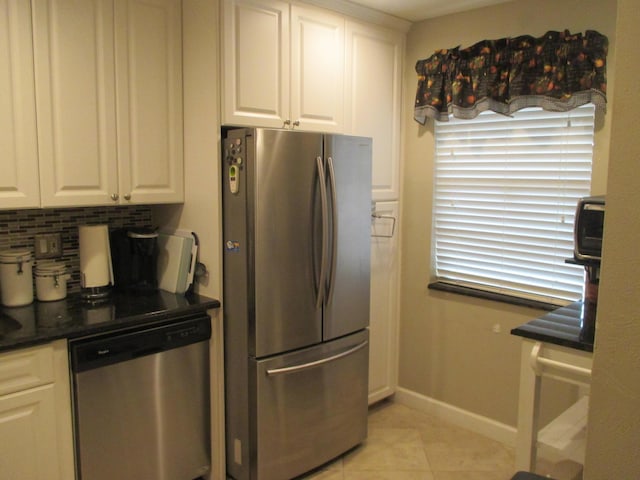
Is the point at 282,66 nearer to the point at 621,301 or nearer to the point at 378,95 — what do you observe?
the point at 378,95

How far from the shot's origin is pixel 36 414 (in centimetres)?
195

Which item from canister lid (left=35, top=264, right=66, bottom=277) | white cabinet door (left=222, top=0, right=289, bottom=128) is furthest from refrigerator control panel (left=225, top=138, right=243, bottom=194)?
canister lid (left=35, top=264, right=66, bottom=277)

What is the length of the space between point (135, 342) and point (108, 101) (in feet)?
3.47

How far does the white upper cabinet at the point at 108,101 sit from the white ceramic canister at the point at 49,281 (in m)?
0.36

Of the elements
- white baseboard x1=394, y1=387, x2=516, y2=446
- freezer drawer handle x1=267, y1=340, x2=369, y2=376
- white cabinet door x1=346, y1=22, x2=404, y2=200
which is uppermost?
white cabinet door x1=346, y1=22, x2=404, y2=200

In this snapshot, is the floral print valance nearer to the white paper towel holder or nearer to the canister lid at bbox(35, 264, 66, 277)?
the white paper towel holder

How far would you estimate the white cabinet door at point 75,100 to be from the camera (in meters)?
2.12

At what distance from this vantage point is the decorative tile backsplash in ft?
7.88

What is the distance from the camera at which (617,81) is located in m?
0.73

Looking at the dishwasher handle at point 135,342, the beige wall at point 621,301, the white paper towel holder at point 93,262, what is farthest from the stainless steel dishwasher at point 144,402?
the beige wall at point 621,301

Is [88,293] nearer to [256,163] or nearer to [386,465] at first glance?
[256,163]

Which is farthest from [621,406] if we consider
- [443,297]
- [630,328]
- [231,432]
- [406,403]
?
[406,403]

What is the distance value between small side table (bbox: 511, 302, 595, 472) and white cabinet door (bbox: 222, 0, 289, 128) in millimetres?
1467

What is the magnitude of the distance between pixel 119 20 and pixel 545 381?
2.73 meters
